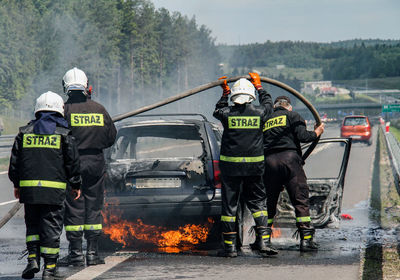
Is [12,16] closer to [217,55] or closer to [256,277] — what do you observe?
[256,277]

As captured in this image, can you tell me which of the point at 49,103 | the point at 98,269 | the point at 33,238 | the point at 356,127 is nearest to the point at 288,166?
the point at 98,269

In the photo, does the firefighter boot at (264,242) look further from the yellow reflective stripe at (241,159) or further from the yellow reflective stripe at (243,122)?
the yellow reflective stripe at (243,122)

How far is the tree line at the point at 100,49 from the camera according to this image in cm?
5822

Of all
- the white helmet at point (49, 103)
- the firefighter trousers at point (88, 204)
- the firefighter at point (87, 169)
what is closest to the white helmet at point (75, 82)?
the firefighter at point (87, 169)

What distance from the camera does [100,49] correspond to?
7462 cm

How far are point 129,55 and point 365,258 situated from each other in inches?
3245

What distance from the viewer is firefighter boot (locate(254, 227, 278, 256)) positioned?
7.19m

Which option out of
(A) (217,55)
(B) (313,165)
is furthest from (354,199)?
(A) (217,55)

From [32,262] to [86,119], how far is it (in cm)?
156

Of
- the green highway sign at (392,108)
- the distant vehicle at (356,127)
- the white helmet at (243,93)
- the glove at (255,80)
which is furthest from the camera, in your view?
the green highway sign at (392,108)

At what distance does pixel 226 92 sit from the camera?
768cm

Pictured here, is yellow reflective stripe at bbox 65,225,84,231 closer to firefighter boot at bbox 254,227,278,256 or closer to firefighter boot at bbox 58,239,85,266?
firefighter boot at bbox 58,239,85,266

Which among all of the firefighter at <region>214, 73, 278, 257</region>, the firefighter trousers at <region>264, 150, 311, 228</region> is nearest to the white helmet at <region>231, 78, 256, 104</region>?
the firefighter at <region>214, 73, 278, 257</region>

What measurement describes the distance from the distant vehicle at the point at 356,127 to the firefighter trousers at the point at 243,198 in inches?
1194
